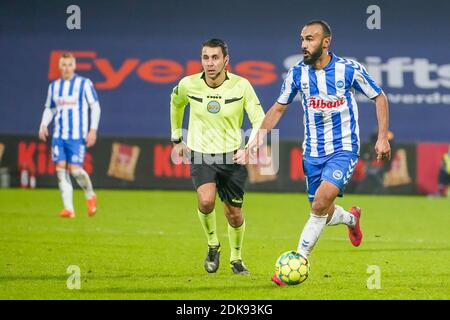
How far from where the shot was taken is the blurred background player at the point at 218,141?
907cm

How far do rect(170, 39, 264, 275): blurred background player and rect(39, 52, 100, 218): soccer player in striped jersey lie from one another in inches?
237

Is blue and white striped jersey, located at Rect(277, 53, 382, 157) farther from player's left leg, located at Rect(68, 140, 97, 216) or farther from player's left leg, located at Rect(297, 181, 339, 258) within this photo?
player's left leg, located at Rect(68, 140, 97, 216)

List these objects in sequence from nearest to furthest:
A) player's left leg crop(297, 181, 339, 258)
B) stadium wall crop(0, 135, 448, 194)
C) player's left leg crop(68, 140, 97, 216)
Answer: player's left leg crop(297, 181, 339, 258) → player's left leg crop(68, 140, 97, 216) → stadium wall crop(0, 135, 448, 194)

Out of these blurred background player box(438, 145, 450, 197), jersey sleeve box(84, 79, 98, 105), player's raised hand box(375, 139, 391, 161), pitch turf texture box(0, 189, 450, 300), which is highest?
jersey sleeve box(84, 79, 98, 105)

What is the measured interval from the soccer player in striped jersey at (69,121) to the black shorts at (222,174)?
20.1 feet

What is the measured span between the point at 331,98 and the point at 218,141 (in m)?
1.22

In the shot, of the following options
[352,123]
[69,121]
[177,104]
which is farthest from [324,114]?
[69,121]

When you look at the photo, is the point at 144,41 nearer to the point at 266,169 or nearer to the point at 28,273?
the point at 266,169

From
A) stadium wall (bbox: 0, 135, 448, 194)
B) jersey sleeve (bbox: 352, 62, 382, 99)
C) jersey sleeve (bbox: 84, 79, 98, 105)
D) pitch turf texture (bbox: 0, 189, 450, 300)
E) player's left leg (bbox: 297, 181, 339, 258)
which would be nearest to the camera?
pitch turf texture (bbox: 0, 189, 450, 300)

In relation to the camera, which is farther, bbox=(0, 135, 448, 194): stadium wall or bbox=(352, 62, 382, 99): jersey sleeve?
bbox=(0, 135, 448, 194): stadium wall

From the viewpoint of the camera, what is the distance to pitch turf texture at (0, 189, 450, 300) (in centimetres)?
794

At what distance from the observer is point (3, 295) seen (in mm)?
7477

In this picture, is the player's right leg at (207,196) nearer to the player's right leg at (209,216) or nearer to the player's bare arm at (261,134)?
the player's right leg at (209,216)

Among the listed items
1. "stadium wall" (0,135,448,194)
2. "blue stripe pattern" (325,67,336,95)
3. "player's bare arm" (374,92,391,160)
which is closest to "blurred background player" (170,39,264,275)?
"blue stripe pattern" (325,67,336,95)
